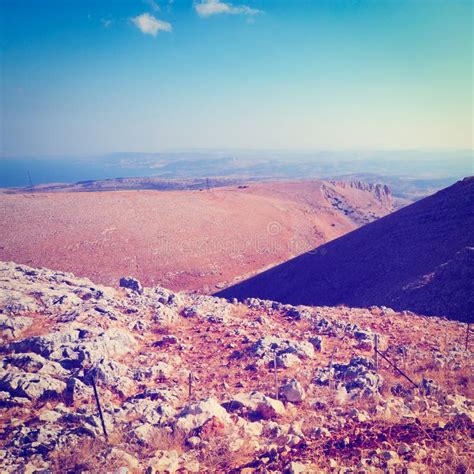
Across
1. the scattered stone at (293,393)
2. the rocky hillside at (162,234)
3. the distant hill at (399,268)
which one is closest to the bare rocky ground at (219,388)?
the scattered stone at (293,393)

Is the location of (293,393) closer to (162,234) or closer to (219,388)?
(219,388)

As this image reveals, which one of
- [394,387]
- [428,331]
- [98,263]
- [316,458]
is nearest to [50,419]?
[316,458]

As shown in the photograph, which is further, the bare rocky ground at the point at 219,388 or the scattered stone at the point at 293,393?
the scattered stone at the point at 293,393

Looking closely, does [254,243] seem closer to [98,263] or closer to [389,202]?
[98,263]

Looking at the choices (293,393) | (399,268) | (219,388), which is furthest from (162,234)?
(293,393)

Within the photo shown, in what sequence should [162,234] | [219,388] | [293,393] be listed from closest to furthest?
[293,393]
[219,388]
[162,234]

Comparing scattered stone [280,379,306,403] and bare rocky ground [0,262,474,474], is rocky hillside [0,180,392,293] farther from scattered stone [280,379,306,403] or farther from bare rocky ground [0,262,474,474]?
scattered stone [280,379,306,403]

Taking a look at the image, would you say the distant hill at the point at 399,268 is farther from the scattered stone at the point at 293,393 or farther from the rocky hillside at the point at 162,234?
the scattered stone at the point at 293,393
